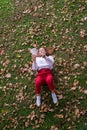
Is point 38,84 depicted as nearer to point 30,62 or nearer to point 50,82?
point 50,82

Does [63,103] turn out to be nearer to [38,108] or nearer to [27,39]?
[38,108]

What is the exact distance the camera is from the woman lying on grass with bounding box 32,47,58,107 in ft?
24.5

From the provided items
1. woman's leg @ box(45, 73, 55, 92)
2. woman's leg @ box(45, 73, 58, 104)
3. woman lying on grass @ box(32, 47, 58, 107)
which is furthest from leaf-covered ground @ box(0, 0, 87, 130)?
woman's leg @ box(45, 73, 55, 92)

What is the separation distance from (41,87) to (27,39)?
247 cm

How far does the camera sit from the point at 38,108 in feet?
25.1

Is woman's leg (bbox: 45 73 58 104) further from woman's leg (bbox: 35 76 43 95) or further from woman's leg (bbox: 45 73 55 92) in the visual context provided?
woman's leg (bbox: 35 76 43 95)

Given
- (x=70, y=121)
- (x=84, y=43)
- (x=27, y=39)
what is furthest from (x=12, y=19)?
(x=70, y=121)

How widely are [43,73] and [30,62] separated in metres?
1.52

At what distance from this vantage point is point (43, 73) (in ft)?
25.1

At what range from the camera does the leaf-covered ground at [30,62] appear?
740cm

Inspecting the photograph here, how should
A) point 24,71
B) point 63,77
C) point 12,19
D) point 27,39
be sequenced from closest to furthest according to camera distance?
1. point 63,77
2. point 24,71
3. point 27,39
4. point 12,19

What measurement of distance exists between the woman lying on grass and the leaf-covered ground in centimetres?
29

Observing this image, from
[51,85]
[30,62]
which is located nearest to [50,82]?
[51,85]

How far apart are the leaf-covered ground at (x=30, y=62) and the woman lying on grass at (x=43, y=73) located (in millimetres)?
293
